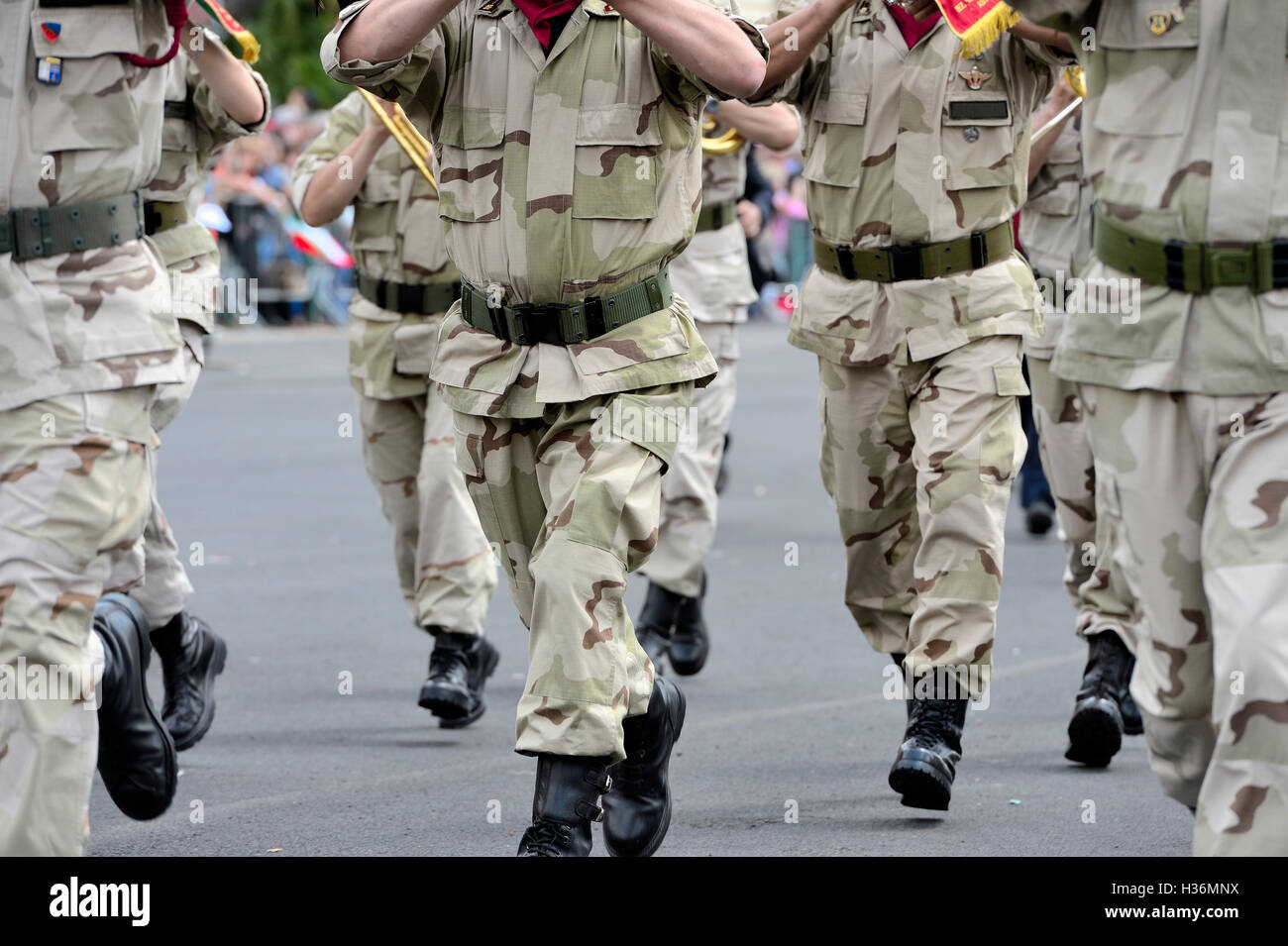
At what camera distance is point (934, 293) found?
5.90 m

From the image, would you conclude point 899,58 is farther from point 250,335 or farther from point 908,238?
point 250,335

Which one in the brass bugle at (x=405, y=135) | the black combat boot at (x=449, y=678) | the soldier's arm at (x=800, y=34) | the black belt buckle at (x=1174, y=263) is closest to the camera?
the black belt buckle at (x=1174, y=263)

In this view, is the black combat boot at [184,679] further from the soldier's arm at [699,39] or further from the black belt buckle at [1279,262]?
the black belt buckle at [1279,262]

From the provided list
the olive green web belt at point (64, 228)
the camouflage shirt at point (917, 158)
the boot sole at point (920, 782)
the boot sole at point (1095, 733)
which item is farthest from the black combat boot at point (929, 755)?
the olive green web belt at point (64, 228)

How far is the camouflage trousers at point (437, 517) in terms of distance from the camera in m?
7.01

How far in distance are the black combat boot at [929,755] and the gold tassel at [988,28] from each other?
174cm

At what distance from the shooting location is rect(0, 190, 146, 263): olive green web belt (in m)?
4.55

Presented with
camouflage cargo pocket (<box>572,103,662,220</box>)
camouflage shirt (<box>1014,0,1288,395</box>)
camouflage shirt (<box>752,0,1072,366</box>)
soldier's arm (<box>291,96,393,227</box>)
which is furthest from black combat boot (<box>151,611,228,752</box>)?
camouflage shirt (<box>1014,0,1288,395</box>)

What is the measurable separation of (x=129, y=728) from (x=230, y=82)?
1.97m

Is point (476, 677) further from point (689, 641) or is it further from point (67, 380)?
point (67, 380)

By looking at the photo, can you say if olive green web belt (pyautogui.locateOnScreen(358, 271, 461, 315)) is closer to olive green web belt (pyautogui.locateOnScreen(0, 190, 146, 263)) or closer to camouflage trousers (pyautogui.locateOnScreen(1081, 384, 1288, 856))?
olive green web belt (pyautogui.locateOnScreen(0, 190, 146, 263))

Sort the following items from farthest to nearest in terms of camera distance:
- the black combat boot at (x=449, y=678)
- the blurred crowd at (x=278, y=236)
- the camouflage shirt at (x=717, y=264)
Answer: the blurred crowd at (x=278, y=236) → the camouflage shirt at (x=717, y=264) → the black combat boot at (x=449, y=678)

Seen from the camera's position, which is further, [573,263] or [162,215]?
[162,215]

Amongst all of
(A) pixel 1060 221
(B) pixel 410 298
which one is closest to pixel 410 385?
(B) pixel 410 298
